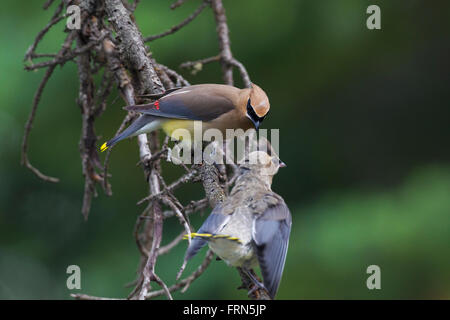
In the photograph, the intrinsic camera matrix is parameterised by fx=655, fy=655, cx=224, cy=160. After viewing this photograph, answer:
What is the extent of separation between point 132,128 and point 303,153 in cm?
329

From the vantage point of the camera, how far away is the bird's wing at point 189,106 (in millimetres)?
3191

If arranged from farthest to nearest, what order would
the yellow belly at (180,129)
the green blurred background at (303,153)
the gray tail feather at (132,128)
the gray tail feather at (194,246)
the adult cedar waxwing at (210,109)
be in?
1. the green blurred background at (303,153)
2. the yellow belly at (180,129)
3. the adult cedar waxwing at (210,109)
4. the gray tail feather at (132,128)
5. the gray tail feather at (194,246)

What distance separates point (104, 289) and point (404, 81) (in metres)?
3.49

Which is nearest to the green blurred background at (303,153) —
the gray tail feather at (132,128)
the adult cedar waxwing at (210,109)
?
the adult cedar waxwing at (210,109)

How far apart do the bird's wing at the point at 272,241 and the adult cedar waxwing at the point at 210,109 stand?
77 cm

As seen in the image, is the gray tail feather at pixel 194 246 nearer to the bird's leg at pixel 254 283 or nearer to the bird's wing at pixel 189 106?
the bird's leg at pixel 254 283

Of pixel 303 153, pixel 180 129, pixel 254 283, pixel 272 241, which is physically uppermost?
pixel 180 129

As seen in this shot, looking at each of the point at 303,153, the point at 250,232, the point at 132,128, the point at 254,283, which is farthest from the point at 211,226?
the point at 303,153

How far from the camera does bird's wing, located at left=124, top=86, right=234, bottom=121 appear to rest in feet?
10.5

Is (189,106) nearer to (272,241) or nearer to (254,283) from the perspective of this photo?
(272,241)

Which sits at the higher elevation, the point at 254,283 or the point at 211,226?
the point at 211,226

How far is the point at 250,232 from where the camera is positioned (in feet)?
8.91

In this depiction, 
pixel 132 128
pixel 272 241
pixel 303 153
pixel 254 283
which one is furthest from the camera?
pixel 303 153

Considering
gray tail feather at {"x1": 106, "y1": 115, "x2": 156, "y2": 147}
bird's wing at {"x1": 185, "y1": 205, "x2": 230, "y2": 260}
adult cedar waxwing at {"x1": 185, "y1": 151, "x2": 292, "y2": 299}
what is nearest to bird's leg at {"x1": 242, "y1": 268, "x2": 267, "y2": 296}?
adult cedar waxwing at {"x1": 185, "y1": 151, "x2": 292, "y2": 299}
